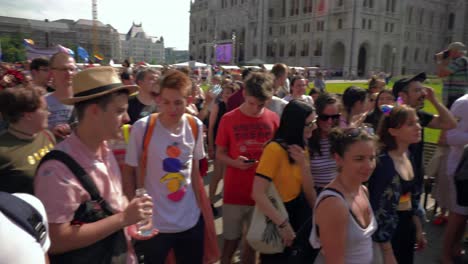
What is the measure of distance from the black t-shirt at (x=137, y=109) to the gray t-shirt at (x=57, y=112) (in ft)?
2.64

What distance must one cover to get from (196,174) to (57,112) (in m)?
1.96

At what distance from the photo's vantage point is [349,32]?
60.2 meters

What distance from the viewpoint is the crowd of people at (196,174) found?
1758 mm

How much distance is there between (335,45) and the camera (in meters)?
64.9

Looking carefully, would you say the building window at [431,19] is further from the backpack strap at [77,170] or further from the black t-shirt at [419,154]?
the backpack strap at [77,170]

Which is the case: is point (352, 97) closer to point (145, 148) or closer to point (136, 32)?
point (145, 148)

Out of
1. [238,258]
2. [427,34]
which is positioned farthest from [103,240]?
[427,34]

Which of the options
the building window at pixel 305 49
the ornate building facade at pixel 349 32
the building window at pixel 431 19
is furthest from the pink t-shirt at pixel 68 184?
the building window at pixel 431 19

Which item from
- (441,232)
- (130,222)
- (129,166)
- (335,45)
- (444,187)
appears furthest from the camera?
(335,45)

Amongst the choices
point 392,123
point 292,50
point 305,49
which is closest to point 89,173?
point 392,123

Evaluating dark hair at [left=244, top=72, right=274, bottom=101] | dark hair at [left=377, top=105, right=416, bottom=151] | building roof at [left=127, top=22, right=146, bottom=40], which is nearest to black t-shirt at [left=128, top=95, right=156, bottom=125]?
dark hair at [left=244, top=72, right=274, bottom=101]

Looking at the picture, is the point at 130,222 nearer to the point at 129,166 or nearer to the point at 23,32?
the point at 129,166

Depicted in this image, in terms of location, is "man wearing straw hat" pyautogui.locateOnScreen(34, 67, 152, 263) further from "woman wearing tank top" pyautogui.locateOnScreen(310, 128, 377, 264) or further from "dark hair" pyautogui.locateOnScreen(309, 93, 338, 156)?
"dark hair" pyautogui.locateOnScreen(309, 93, 338, 156)

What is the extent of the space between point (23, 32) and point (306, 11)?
9521 centimetres
